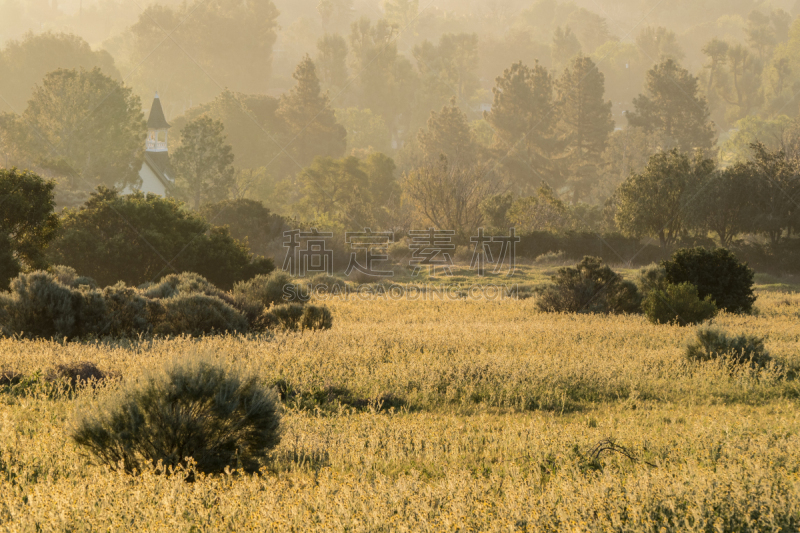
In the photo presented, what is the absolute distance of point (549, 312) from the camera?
18.8 metres

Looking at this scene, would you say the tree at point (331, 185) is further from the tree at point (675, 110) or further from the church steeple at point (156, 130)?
the tree at point (675, 110)

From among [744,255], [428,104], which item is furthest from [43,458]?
[428,104]

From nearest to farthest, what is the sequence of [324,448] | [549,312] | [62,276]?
[324,448] < [62,276] < [549,312]

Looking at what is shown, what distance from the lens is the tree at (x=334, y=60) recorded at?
124 metres

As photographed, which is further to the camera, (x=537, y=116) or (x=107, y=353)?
(x=537, y=116)

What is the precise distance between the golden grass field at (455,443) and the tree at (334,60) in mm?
117989

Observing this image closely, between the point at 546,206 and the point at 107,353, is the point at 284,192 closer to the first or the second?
the point at 546,206

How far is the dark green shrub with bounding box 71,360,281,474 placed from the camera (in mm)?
5520

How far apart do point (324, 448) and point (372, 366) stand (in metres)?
3.86

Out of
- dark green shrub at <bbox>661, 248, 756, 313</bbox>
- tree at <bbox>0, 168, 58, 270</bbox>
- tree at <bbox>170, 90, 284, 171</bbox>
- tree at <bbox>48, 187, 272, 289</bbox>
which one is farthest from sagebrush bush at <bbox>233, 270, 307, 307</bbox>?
tree at <bbox>170, 90, 284, 171</bbox>

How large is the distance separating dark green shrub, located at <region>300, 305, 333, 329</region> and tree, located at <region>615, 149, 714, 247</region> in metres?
30.4

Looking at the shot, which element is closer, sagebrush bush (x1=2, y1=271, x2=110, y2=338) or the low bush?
the low bush

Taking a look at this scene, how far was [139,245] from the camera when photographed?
2141 centimetres

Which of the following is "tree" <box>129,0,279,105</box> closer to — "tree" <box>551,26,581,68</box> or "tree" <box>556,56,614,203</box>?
"tree" <box>551,26,581,68</box>
